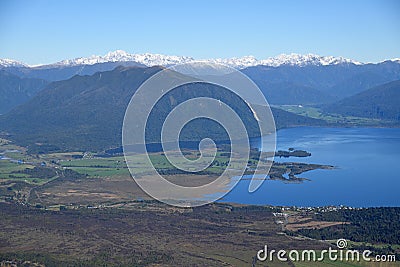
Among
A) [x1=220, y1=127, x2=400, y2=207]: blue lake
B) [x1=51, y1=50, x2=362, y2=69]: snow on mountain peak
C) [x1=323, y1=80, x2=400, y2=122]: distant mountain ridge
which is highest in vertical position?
[x1=51, y1=50, x2=362, y2=69]: snow on mountain peak

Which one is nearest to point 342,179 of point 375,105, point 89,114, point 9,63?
point 89,114

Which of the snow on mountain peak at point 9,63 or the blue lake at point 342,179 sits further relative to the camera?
the snow on mountain peak at point 9,63

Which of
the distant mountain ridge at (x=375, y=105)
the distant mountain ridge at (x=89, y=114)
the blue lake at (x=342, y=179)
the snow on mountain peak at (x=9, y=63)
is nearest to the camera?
the blue lake at (x=342, y=179)

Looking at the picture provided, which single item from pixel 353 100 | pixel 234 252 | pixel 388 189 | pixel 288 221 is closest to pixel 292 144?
pixel 388 189

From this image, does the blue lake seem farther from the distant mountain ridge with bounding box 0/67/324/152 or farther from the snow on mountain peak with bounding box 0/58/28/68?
the snow on mountain peak with bounding box 0/58/28/68

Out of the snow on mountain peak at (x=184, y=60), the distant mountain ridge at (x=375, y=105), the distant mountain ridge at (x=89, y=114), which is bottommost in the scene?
the distant mountain ridge at (x=89, y=114)

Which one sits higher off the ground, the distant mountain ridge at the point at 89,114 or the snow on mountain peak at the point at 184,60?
the snow on mountain peak at the point at 184,60

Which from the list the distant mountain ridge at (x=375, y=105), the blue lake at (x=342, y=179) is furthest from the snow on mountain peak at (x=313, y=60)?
the blue lake at (x=342, y=179)

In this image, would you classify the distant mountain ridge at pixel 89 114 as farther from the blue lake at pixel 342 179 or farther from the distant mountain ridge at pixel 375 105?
the blue lake at pixel 342 179

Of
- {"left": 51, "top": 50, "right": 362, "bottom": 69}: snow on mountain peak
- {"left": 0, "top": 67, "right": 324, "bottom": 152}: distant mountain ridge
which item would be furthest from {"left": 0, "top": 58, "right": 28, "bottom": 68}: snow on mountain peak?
{"left": 0, "top": 67, "right": 324, "bottom": 152}: distant mountain ridge

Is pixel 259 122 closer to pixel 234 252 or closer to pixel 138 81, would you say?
pixel 138 81
